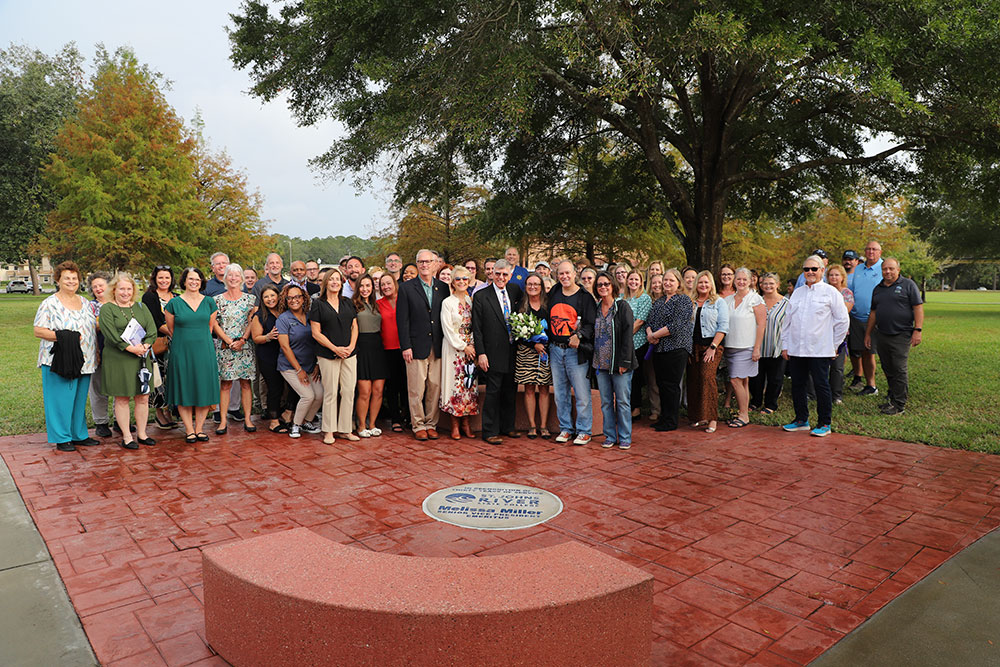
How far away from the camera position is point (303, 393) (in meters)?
7.73

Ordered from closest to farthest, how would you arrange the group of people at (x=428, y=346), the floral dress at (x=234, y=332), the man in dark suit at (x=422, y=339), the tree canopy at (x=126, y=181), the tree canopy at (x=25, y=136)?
1. the group of people at (x=428, y=346)
2. the man in dark suit at (x=422, y=339)
3. the floral dress at (x=234, y=332)
4. the tree canopy at (x=126, y=181)
5. the tree canopy at (x=25, y=136)

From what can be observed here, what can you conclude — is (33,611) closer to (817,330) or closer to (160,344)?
(160,344)

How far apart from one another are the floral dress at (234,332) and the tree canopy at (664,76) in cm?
302

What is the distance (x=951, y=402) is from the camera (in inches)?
365

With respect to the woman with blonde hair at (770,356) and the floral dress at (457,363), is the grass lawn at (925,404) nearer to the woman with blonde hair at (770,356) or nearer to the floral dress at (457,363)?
the woman with blonde hair at (770,356)

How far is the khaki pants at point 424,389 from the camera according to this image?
7.68 meters

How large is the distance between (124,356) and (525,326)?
4.44 m

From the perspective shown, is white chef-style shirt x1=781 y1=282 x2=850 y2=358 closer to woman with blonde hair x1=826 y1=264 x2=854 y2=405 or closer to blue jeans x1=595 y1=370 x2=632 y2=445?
woman with blonde hair x1=826 y1=264 x2=854 y2=405

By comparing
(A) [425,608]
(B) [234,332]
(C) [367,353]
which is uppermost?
(B) [234,332]

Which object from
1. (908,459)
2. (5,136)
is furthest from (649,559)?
(5,136)

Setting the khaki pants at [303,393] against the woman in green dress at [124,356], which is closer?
the woman in green dress at [124,356]

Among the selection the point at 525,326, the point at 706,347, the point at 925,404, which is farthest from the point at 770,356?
the point at 525,326

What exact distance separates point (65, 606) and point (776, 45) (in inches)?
334

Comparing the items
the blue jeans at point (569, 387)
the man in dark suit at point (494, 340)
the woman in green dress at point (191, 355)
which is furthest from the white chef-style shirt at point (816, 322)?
the woman in green dress at point (191, 355)
